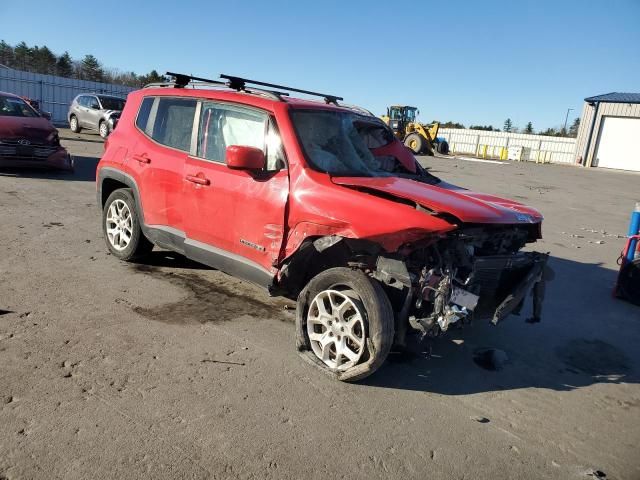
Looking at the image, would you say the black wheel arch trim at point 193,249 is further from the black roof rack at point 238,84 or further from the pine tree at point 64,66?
the pine tree at point 64,66

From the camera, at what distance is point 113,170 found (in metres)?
5.50

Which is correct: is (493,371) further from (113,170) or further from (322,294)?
(113,170)

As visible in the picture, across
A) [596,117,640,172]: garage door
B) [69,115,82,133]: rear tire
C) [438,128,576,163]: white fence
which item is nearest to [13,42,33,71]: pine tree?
[69,115,82,133]: rear tire

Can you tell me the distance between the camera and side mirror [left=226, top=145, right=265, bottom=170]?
383 cm

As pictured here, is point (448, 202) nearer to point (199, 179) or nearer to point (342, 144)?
point (342, 144)

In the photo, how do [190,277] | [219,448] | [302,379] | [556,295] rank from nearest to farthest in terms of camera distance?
[219,448]
[302,379]
[190,277]
[556,295]

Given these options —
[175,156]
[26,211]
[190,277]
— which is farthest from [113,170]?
[26,211]

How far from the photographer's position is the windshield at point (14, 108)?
10734mm

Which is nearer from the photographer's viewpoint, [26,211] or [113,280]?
[113,280]

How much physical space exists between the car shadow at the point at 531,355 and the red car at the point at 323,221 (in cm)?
39

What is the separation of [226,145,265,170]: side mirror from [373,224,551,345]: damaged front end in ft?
4.16

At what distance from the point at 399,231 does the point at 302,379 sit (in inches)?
49.4

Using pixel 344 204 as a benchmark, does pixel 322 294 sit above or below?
below

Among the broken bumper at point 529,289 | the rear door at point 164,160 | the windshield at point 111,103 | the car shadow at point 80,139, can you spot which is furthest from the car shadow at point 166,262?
the windshield at point 111,103
